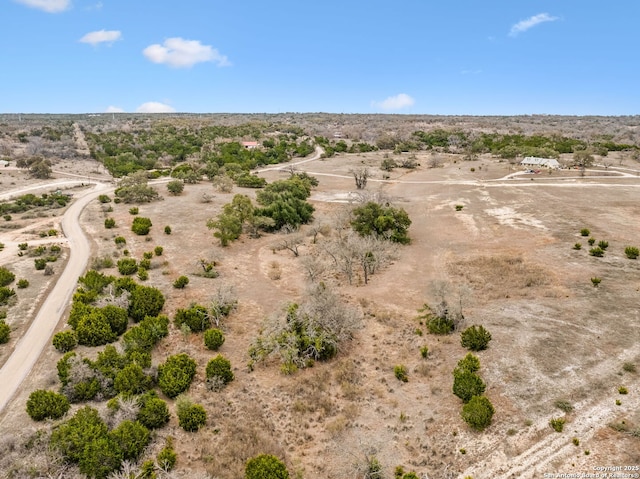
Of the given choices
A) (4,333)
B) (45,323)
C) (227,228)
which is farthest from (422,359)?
(227,228)

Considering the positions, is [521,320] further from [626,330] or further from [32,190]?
[32,190]

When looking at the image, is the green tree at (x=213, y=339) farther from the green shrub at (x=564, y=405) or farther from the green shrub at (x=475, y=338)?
the green shrub at (x=564, y=405)

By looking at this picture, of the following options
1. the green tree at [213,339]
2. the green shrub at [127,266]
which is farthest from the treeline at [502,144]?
the green tree at [213,339]

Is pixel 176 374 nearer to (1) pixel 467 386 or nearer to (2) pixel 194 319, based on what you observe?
(2) pixel 194 319

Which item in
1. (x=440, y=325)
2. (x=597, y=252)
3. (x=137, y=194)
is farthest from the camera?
(x=137, y=194)

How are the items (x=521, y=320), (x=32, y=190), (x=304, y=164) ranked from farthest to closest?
1. (x=304, y=164)
2. (x=32, y=190)
3. (x=521, y=320)

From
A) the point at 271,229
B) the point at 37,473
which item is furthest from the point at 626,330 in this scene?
the point at 271,229
